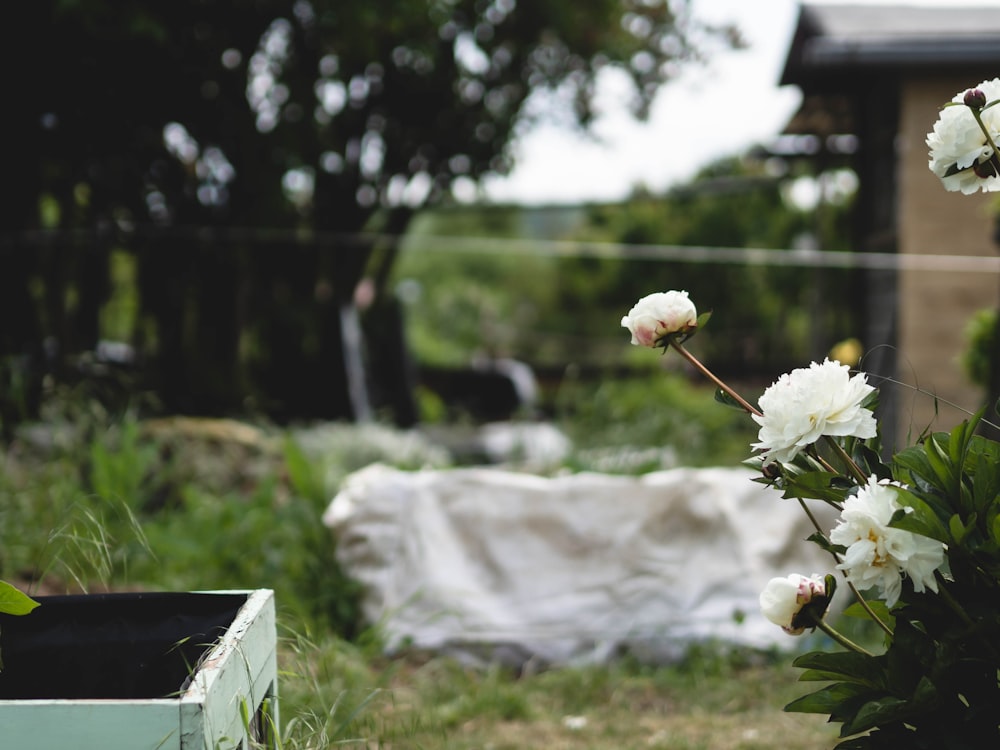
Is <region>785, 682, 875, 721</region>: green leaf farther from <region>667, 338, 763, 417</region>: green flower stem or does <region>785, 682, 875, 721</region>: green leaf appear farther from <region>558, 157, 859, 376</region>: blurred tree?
<region>558, 157, 859, 376</region>: blurred tree

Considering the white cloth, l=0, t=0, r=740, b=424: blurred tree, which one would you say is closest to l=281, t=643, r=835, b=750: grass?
the white cloth

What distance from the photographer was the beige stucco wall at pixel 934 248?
7.01 metres

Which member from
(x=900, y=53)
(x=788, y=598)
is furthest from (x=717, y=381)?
(x=900, y=53)

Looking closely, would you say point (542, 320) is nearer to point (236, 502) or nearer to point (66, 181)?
point (66, 181)

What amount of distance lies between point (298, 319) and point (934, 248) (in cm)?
536

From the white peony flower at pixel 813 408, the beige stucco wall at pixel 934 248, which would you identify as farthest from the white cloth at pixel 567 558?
the beige stucco wall at pixel 934 248

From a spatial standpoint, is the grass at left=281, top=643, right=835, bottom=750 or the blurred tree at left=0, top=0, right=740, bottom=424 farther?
the blurred tree at left=0, top=0, right=740, bottom=424

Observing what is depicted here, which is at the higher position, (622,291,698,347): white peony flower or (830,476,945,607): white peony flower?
(622,291,698,347): white peony flower

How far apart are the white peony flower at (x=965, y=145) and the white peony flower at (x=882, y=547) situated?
530mm

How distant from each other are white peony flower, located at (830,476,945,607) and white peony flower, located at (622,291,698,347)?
36cm

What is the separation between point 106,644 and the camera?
1618 mm

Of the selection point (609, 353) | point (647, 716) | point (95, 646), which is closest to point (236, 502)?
point (647, 716)

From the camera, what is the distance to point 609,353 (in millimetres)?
24875

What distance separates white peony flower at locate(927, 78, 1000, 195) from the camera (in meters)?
1.48
